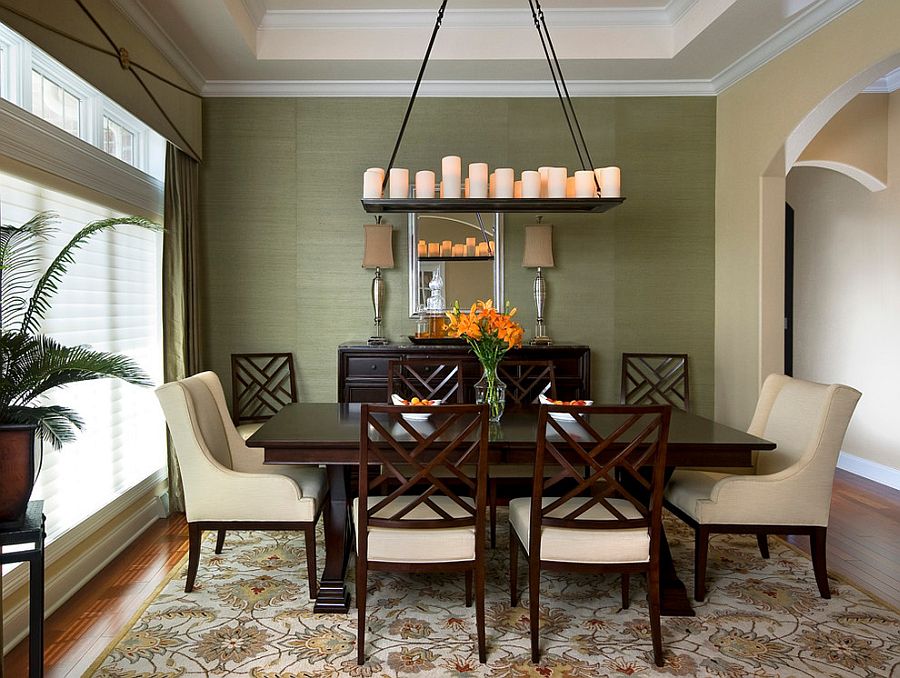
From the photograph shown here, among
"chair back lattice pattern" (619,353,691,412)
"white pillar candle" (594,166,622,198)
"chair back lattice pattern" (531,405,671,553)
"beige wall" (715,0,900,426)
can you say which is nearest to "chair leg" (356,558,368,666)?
"chair back lattice pattern" (531,405,671,553)

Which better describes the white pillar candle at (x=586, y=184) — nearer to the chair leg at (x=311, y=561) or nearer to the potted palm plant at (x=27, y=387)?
the chair leg at (x=311, y=561)

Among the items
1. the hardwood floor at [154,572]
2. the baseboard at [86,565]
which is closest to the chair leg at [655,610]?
the hardwood floor at [154,572]

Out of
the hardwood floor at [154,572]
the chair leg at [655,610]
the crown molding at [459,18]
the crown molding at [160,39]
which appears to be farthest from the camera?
the crown molding at [459,18]

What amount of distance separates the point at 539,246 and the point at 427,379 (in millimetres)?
1519

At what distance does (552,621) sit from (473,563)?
1.79 ft

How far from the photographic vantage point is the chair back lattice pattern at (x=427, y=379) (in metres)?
3.92

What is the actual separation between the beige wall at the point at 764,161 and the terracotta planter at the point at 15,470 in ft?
13.1

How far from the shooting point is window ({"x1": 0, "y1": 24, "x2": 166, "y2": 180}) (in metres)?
2.78

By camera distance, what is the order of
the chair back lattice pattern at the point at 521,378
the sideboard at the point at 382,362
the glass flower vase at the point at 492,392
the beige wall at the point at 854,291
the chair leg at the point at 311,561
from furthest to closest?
the beige wall at the point at 854,291 → the sideboard at the point at 382,362 → the chair back lattice pattern at the point at 521,378 → the glass flower vase at the point at 492,392 → the chair leg at the point at 311,561

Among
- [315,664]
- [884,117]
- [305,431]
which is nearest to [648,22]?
[884,117]

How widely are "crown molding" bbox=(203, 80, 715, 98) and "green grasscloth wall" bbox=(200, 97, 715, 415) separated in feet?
0.19

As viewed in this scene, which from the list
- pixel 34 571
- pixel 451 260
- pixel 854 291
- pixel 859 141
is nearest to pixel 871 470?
pixel 854 291

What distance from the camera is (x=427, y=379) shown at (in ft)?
13.2

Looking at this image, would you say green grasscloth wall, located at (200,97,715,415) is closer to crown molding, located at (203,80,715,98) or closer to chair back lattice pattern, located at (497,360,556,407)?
crown molding, located at (203,80,715,98)
